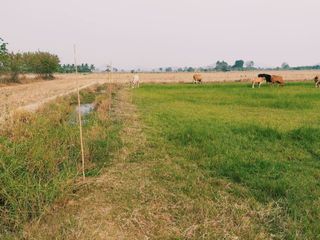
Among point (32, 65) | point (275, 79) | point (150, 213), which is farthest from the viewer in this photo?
point (32, 65)

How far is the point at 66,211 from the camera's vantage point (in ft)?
17.1

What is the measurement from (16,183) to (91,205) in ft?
3.76

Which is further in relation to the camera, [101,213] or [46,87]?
[46,87]

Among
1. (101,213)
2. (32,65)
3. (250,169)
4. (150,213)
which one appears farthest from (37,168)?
(32,65)

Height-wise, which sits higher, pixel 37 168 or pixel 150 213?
pixel 37 168

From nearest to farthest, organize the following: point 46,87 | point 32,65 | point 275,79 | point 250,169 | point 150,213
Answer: point 150,213 < point 250,169 < point 275,79 < point 46,87 < point 32,65

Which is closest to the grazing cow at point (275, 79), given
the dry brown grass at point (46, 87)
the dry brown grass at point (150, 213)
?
the dry brown grass at point (46, 87)

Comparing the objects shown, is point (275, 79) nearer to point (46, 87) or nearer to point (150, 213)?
point (46, 87)

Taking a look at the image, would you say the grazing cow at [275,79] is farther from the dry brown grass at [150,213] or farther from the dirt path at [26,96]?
the dry brown grass at [150,213]

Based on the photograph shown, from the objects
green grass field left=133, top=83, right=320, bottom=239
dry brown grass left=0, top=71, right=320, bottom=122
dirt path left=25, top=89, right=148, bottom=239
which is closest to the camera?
dirt path left=25, top=89, right=148, bottom=239

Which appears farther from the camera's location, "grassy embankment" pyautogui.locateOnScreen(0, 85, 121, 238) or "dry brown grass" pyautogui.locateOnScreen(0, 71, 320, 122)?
"dry brown grass" pyautogui.locateOnScreen(0, 71, 320, 122)

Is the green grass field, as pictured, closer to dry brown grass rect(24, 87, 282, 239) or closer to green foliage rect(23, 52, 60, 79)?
dry brown grass rect(24, 87, 282, 239)

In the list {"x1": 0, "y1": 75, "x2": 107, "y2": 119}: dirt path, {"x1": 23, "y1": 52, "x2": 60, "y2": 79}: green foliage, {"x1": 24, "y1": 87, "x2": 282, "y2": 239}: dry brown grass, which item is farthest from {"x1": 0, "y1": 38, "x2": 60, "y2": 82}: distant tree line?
{"x1": 24, "y1": 87, "x2": 282, "y2": 239}: dry brown grass

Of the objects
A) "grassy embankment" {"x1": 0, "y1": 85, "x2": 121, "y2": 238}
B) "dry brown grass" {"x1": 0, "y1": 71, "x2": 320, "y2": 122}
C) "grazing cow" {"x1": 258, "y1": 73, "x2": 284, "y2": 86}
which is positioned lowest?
"dry brown grass" {"x1": 0, "y1": 71, "x2": 320, "y2": 122}
